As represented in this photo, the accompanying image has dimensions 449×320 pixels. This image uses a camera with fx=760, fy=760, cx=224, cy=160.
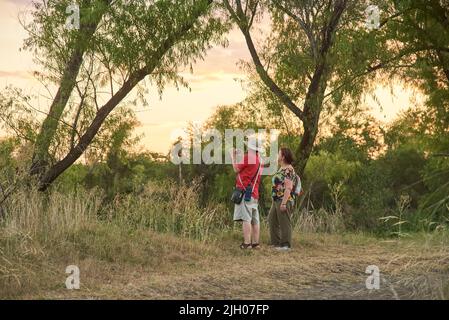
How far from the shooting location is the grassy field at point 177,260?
384 inches

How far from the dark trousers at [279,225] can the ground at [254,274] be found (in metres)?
0.33

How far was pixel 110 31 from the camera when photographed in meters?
16.5

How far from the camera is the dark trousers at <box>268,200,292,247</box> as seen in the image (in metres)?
13.9

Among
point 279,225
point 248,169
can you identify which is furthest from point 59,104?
point 279,225

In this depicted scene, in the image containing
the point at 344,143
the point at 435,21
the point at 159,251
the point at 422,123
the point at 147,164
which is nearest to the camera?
the point at 159,251

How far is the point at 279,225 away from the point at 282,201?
65cm

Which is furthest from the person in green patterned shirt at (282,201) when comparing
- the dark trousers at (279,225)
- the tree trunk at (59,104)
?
the tree trunk at (59,104)

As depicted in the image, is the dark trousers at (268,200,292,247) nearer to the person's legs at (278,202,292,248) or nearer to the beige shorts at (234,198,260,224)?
the person's legs at (278,202,292,248)

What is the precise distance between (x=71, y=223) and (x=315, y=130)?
27.7 ft

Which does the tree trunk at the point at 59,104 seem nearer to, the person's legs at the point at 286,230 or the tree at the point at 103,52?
the tree at the point at 103,52

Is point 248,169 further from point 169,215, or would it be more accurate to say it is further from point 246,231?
point 169,215

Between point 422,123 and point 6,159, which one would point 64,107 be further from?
point 422,123

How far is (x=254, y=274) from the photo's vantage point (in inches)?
432
